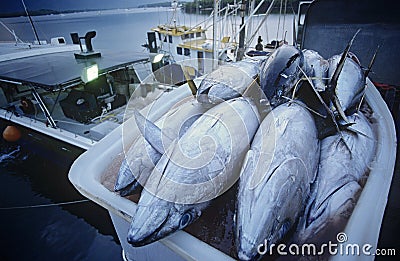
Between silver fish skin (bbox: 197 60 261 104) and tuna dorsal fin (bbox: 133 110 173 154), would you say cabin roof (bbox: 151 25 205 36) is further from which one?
tuna dorsal fin (bbox: 133 110 173 154)

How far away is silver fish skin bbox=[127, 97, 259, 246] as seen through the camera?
80 centimetres

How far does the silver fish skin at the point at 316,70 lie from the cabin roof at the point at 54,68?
9.57ft

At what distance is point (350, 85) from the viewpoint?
1.36m

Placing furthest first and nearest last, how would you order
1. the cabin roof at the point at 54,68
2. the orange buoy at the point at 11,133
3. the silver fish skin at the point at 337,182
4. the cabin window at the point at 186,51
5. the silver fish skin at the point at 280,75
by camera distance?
the cabin window at the point at 186,51, the orange buoy at the point at 11,133, the cabin roof at the point at 54,68, the silver fish skin at the point at 280,75, the silver fish skin at the point at 337,182

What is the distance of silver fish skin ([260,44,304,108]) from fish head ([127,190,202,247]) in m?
0.76

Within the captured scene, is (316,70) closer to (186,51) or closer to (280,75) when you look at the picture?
(280,75)

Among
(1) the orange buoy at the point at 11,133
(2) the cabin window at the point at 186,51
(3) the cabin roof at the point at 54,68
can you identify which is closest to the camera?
(3) the cabin roof at the point at 54,68

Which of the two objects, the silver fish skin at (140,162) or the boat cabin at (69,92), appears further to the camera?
the boat cabin at (69,92)

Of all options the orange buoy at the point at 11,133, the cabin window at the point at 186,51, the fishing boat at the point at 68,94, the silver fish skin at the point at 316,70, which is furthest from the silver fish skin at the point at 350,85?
the cabin window at the point at 186,51

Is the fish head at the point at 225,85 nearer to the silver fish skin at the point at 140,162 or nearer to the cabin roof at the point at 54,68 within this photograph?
the silver fish skin at the point at 140,162

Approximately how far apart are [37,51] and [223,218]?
19.9ft

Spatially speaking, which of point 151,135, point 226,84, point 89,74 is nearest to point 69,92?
point 89,74

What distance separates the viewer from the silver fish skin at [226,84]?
134cm

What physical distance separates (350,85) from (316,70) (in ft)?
0.73
